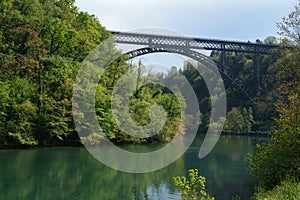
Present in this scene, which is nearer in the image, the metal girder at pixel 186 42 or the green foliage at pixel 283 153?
the green foliage at pixel 283 153

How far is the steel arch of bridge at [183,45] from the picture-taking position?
1350 inches

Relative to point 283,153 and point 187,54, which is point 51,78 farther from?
point 283,153

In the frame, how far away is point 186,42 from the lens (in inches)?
1465

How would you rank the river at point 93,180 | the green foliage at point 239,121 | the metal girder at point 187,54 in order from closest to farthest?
the river at point 93,180 → the metal girder at point 187,54 → the green foliage at point 239,121

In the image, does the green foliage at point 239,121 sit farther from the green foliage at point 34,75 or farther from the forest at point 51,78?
the green foliage at point 34,75

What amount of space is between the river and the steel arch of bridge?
16399 mm

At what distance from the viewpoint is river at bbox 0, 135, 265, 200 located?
1077 centimetres

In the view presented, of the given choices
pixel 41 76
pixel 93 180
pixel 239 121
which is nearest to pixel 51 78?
pixel 41 76

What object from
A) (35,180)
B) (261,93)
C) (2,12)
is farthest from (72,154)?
(261,93)

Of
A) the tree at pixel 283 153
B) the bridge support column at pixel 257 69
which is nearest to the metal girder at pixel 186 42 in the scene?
the bridge support column at pixel 257 69

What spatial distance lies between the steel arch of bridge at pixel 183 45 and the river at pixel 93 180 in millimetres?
16399

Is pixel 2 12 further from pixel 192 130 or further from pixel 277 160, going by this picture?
pixel 192 130

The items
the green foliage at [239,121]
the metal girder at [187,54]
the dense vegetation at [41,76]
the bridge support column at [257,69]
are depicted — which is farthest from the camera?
the green foliage at [239,121]

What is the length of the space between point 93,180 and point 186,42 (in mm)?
26179
